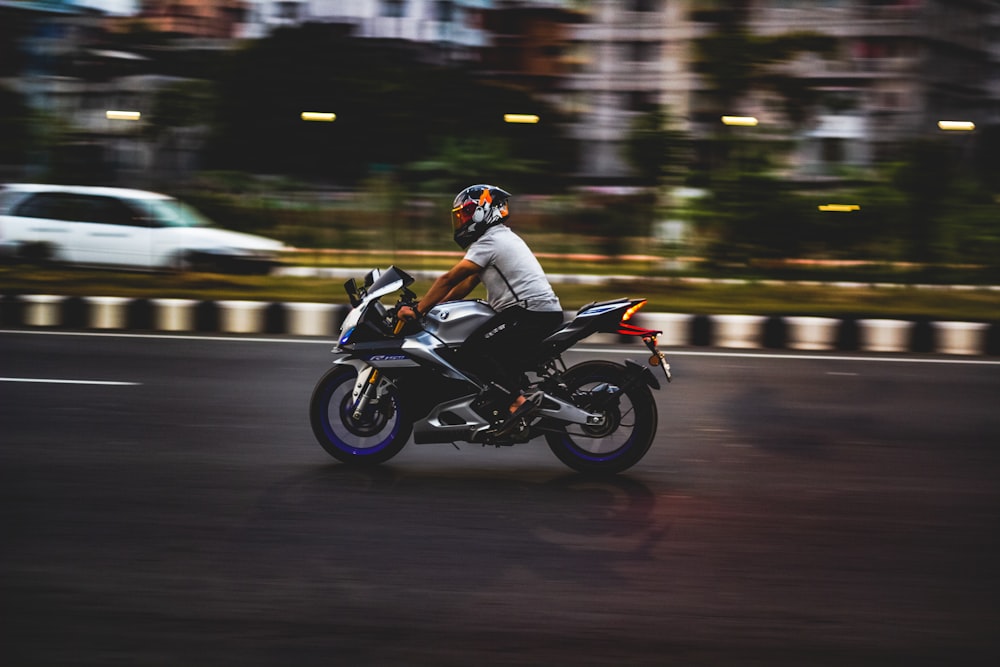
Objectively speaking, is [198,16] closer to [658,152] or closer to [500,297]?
[658,152]

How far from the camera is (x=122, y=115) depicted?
1756 cm

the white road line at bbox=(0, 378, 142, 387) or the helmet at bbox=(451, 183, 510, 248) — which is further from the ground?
the helmet at bbox=(451, 183, 510, 248)

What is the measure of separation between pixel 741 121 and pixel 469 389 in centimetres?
1114

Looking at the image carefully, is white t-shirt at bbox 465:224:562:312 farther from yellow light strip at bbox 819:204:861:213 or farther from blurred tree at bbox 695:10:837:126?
blurred tree at bbox 695:10:837:126

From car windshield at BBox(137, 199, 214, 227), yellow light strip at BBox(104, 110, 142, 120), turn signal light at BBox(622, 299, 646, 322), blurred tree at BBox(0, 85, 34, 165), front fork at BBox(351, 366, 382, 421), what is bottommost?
front fork at BBox(351, 366, 382, 421)

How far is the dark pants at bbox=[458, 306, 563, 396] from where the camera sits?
6207mm

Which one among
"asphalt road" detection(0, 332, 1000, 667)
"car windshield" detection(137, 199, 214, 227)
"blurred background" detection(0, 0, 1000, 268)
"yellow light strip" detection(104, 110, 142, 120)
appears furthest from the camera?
"yellow light strip" detection(104, 110, 142, 120)

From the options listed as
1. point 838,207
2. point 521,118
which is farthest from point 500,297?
point 521,118

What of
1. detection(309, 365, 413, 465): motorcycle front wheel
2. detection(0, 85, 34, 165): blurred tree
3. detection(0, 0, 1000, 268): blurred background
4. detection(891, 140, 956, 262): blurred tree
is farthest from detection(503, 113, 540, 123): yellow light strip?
detection(309, 365, 413, 465): motorcycle front wheel

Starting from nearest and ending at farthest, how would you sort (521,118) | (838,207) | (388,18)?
(838,207) < (521,118) < (388,18)

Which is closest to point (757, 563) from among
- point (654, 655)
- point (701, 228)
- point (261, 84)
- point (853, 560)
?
point (853, 560)

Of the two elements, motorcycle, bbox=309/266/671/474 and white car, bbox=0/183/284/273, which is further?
white car, bbox=0/183/284/273

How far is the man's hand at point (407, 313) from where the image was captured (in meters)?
6.20

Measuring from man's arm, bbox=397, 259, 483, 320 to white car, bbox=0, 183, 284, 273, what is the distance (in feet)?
36.1
